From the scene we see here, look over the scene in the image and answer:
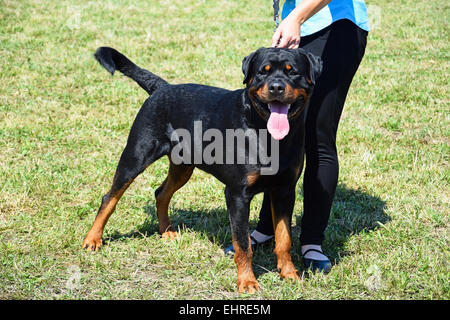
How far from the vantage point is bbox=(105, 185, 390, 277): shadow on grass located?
13.8 feet

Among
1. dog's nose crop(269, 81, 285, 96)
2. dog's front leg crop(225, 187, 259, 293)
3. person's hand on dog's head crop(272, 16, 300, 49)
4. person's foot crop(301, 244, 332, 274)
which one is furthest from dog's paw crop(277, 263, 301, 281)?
person's hand on dog's head crop(272, 16, 300, 49)

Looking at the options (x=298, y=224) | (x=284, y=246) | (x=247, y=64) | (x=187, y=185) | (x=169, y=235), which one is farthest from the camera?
(x=187, y=185)

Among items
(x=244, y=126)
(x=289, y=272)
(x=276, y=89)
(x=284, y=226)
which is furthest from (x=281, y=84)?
(x=289, y=272)

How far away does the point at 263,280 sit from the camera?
3799mm

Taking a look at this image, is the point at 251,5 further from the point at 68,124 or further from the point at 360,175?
the point at 360,175

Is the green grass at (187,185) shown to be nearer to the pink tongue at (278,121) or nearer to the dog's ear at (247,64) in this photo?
the pink tongue at (278,121)

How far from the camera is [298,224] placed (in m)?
4.75

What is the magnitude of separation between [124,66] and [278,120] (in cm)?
170

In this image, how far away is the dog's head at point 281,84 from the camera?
329 centimetres

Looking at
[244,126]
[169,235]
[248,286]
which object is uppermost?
[244,126]

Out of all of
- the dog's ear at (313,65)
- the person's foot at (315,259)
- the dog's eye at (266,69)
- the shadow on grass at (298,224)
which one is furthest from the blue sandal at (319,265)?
the dog's eye at (266,69)

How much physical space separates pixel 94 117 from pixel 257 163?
439 cm

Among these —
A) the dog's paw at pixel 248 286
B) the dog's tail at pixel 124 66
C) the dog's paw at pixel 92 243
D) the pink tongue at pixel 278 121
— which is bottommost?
the dog's paw at pixel 248 286

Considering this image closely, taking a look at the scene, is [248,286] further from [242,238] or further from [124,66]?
[124,66]
